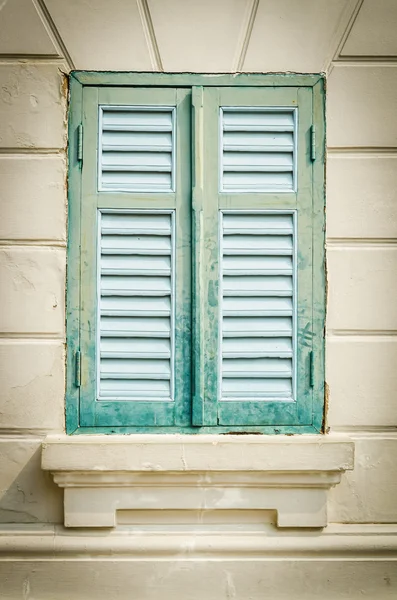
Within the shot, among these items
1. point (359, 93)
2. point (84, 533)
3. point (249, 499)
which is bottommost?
point (84, 533)

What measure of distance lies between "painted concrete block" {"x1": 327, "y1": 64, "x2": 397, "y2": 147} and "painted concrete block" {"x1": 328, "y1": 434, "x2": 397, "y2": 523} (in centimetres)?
143

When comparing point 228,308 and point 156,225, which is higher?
point 156,225

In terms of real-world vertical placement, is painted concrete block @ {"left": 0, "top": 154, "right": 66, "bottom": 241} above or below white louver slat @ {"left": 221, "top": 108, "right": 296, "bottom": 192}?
below

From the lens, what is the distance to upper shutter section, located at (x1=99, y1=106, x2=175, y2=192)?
2.58 meters

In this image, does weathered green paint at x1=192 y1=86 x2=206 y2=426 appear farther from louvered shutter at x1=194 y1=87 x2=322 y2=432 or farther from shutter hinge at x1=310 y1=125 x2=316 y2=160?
shutter hinge at x1=310 y1=125 x2=316 y2=160

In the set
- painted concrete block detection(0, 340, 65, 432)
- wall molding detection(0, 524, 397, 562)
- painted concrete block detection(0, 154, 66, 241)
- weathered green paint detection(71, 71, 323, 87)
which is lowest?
wall molding detection(0, 524, 397, 562)

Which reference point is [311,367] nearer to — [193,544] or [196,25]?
[193,544]

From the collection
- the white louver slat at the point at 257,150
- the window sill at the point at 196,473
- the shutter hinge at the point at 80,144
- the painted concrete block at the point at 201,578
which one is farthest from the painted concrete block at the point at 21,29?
the painted concrete block at the point at 201,578

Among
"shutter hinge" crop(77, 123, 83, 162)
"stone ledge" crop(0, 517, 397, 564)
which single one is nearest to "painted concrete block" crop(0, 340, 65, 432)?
"stone ledge" crop(0, 517, 397, 564)

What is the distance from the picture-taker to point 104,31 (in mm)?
2551

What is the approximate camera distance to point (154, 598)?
2.46 m

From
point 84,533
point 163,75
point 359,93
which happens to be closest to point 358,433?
point 84,533

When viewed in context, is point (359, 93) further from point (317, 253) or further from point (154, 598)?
point (154, 598)

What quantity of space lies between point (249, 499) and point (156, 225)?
4.42 feet
